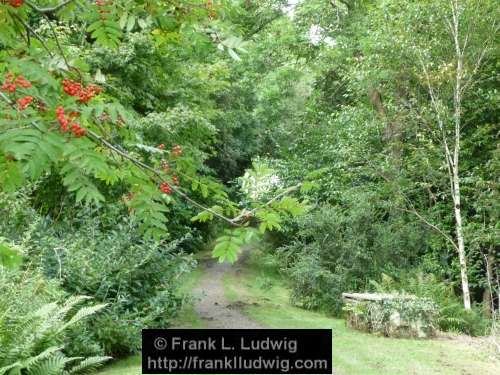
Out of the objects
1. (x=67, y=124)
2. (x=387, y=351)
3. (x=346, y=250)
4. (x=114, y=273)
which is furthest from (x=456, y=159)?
(x=67, y=124)

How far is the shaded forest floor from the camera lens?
24.5ft

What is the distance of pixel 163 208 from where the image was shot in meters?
2.47

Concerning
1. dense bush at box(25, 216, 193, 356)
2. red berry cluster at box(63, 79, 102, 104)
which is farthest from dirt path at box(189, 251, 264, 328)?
red berry cluster at box(63, 79, 102, 104)

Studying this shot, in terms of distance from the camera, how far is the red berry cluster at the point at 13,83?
2094 millimetres

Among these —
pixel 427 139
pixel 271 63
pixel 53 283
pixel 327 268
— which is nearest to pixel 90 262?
pixel 53 283

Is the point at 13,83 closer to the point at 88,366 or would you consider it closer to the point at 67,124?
the point at 67,124

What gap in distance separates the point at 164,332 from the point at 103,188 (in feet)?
15.3

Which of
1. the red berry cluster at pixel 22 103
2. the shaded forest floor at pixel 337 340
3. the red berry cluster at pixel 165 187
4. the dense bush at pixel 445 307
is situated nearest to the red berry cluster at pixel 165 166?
the red berry cluster at pixel 165 187

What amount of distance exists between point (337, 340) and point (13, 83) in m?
7.92

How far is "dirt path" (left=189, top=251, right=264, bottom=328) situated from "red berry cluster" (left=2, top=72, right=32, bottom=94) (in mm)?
8510

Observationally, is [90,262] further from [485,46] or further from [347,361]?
[485,46]

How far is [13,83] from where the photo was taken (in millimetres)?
2119

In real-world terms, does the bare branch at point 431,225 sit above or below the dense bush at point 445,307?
above

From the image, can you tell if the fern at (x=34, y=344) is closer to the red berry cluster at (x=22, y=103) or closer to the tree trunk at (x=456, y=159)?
the red berry cluster at (x=22, y=103)
